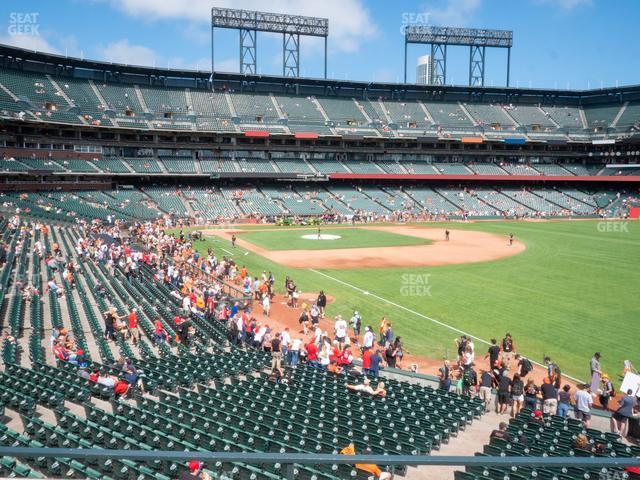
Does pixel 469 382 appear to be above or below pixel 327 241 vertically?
below

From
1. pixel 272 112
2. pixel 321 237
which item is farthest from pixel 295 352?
pixel 272 112

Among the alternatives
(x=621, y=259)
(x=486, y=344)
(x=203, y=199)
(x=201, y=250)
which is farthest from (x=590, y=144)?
(x=486, y=344)

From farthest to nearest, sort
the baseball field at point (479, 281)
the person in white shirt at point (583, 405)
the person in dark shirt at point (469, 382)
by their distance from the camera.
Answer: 1. the baseball field at point (479, 281)
2. the person in dark shirt at point (469, 382)
3. the person in white shirt at point (583, 405)

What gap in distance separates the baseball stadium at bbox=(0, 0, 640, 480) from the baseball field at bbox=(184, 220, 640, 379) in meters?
0.25

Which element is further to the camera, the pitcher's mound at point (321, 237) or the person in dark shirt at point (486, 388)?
the pitcher's mound at point (321, 237)

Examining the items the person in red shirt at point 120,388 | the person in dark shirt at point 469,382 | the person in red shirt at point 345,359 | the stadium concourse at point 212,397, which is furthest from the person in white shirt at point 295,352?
the person in red shirt at point 120,388

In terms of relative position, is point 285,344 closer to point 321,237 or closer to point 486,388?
point 486,388

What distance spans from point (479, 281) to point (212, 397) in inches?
989

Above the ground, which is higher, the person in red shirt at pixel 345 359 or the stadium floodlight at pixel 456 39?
the stadium floodlight at pixel 456 39

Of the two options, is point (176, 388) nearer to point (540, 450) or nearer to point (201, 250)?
point (540, 450)

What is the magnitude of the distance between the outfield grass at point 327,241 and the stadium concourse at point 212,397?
24.3 m

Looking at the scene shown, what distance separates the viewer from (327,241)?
5347 cm

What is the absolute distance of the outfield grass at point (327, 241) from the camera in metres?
50.6

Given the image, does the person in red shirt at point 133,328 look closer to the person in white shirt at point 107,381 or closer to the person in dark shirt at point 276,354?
the person in white shirt at point 107,381
